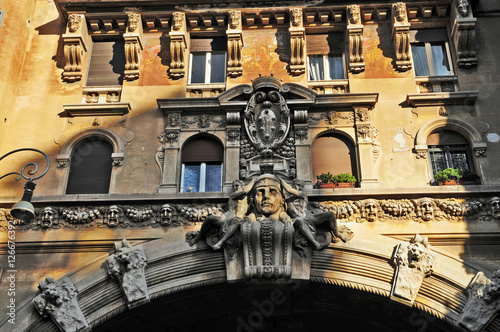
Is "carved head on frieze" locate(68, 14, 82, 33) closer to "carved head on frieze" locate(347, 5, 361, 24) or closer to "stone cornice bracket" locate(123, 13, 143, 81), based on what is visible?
"stone cornice bracket" locate(123, 13, 143, 81)

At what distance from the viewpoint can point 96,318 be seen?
1330 centimetres

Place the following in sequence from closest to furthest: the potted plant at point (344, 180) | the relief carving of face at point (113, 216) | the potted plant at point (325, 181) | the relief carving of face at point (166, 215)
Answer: the relief carving of face at point (166, 215), the relief carving of face at point (113, 216), the potted plant at point (344, 180), the potted plant at point (325, 181)

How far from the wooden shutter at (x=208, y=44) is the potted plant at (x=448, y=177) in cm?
680

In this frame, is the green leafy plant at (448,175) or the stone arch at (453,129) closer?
the green leafy plant at (448,175)

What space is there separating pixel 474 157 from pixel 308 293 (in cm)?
516

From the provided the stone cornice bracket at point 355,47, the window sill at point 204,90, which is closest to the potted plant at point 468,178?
the stone cornice bracket at point 355,47

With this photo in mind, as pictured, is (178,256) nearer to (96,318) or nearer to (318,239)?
(96,318)

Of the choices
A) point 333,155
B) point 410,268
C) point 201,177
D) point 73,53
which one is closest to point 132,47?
point 73,53

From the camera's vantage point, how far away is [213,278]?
1352 cm

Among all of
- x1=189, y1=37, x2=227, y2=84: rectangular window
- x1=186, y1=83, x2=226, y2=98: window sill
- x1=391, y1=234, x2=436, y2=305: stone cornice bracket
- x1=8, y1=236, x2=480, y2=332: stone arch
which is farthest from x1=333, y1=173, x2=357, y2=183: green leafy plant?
x1=189, y1=37, x2=227, y2=84: rectangular window

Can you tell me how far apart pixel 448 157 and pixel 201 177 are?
19.7 feet

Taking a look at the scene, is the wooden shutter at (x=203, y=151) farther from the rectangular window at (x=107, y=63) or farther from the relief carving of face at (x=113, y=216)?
the rectangular window at (x=107, y=63)

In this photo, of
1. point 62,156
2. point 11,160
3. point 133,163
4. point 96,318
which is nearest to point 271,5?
point 133,163

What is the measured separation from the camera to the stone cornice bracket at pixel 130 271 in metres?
13.3
